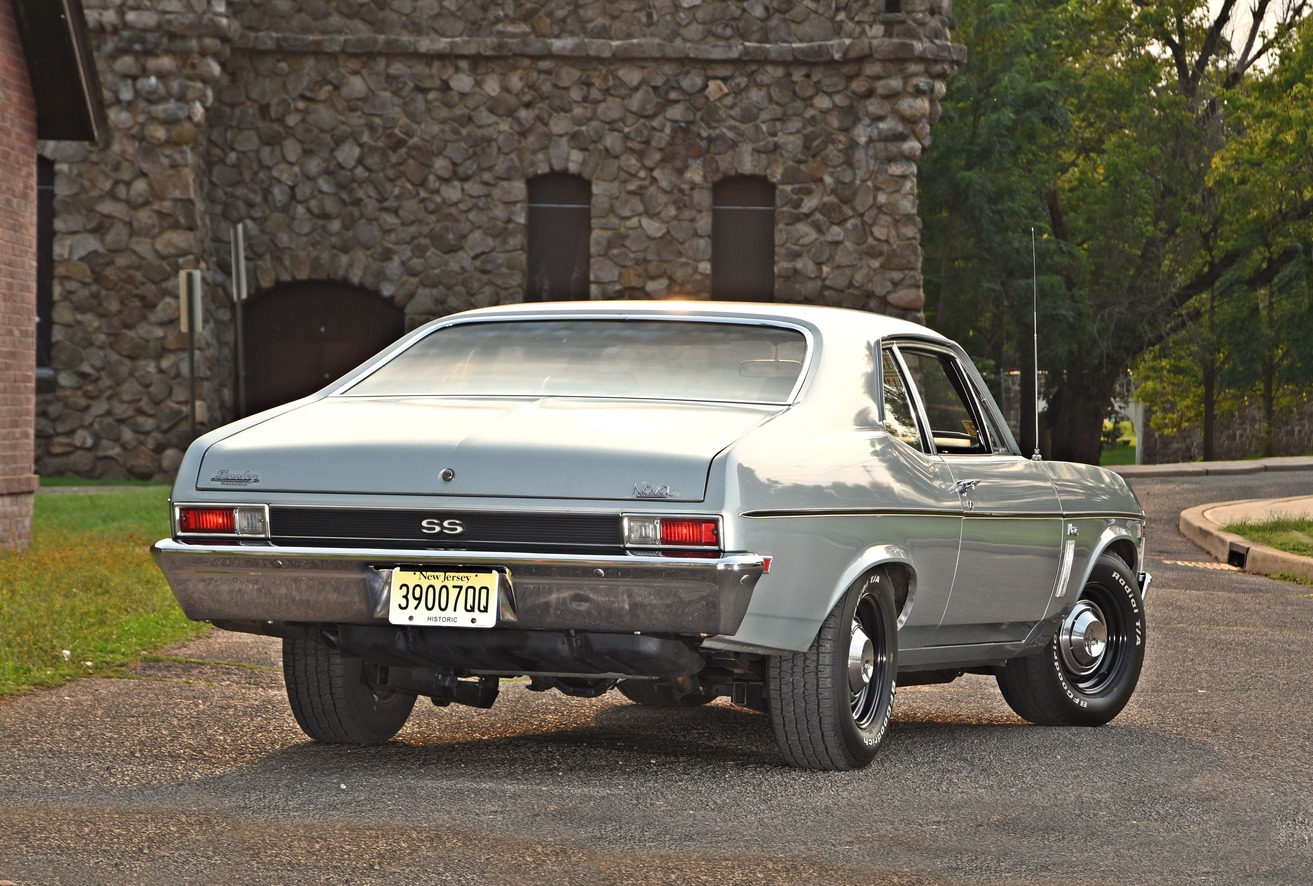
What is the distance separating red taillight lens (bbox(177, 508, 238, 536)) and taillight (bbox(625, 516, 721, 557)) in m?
1.32

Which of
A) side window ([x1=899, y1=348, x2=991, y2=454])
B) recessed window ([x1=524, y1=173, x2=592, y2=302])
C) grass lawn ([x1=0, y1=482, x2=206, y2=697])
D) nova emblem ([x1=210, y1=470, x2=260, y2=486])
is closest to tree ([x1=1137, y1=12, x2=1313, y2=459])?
recessed window ([x1=524, y1=173, x2=592, y2=302])

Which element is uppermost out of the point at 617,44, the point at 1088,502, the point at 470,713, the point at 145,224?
the point at 617,44

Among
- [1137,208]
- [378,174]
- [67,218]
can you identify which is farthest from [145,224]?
[1137,208]

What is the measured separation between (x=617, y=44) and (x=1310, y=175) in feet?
62.9

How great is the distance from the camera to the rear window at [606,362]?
22.2 ft

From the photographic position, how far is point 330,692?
6.92 metres

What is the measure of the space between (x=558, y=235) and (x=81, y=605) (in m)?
14.0

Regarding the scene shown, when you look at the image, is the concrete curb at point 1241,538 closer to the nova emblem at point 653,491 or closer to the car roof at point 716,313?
the car roof at point 716,313

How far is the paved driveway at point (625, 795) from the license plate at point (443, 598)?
547 millimetres

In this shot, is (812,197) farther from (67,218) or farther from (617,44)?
(67,218)

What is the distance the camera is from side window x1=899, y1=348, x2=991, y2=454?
25.0ft

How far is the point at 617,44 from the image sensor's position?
23.3m

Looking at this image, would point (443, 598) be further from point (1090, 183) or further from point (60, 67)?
point (1090, 183)

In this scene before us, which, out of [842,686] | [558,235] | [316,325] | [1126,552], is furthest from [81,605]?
[558,235]
